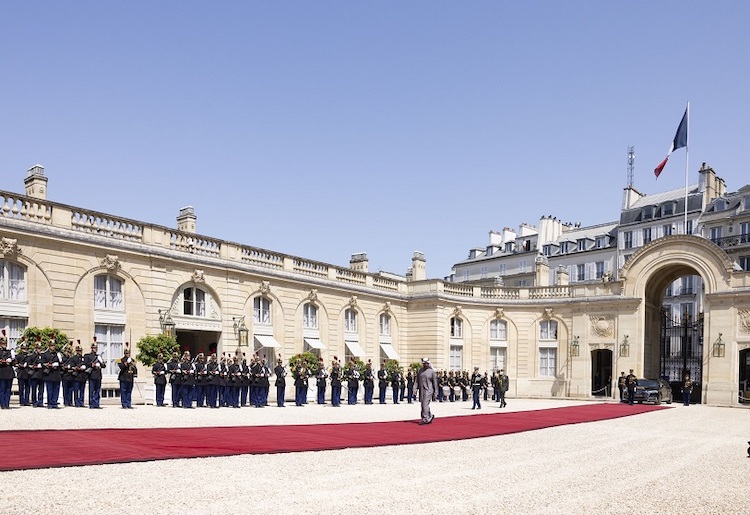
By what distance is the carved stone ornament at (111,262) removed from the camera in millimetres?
22156

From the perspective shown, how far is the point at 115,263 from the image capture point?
2241cm

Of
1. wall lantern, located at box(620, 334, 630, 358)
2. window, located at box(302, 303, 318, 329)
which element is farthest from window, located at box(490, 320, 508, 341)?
window, located at box(302, 303, 318, 329)

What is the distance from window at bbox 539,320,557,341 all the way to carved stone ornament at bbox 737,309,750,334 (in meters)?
9.03

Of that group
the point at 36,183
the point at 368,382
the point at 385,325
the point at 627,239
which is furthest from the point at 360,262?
the point at 627,239

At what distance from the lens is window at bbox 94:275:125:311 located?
2215 centimetres

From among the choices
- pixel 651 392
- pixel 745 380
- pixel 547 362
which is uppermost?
pixel 547 362

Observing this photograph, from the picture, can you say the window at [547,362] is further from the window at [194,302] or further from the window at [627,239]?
the window at [194,302]

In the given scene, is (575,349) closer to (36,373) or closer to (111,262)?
(111,262)

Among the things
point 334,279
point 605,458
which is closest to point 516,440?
point 605,458

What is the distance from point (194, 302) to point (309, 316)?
6299mm

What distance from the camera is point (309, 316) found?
30422 millimetres

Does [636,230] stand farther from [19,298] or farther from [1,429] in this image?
[1,429]

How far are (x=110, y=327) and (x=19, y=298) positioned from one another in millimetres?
3125

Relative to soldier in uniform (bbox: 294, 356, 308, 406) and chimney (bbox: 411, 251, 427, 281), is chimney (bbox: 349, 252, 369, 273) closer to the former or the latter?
chimney (bbox: 411, 251, 427, 281)
